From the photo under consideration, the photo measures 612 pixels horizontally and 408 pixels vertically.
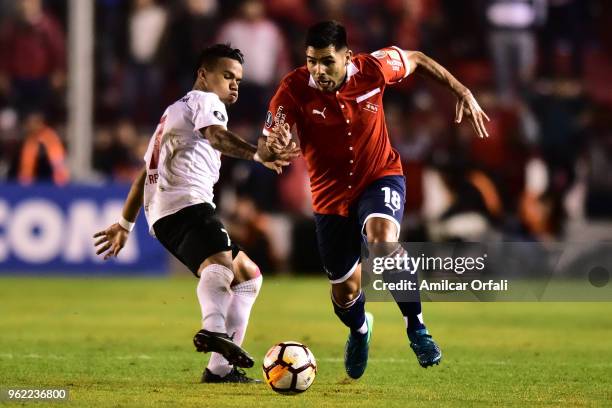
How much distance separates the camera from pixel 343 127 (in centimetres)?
816

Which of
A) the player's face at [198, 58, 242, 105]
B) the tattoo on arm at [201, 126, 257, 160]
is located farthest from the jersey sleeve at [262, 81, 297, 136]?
the tattoo on arm at [201, 126, 257, 160]

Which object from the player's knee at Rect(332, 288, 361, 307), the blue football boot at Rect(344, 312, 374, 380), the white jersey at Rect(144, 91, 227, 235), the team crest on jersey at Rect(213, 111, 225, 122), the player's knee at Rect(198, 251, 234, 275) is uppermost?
the team crest on jersey at Rect(213, 111, 225, 122)

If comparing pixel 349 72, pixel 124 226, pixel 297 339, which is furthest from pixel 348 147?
pixel 297 339

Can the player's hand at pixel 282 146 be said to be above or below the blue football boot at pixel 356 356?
above

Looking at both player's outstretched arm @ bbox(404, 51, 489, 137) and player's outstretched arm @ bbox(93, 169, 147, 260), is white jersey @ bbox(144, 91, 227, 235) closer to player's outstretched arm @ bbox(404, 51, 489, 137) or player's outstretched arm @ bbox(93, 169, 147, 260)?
player's outstretched arm @ bbox(93, 169, 147, 260)

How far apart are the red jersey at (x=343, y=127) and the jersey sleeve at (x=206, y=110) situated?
1.77 ft

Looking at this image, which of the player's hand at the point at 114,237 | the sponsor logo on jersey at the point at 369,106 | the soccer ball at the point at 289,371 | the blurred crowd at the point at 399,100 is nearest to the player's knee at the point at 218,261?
the soccer ball at the point at 289,371

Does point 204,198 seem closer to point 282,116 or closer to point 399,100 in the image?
point 282,116

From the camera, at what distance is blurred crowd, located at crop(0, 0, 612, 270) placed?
16938mm

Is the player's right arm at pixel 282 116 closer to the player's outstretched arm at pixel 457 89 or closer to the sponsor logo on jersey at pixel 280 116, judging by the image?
the sponsor logo on jersey at pixel 280 116

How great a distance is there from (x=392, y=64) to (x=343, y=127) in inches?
21.4

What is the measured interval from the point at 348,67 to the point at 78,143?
9.15 metres

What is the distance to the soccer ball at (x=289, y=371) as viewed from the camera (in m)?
7.45

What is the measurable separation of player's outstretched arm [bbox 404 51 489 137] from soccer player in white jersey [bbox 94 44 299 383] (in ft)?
4.14
